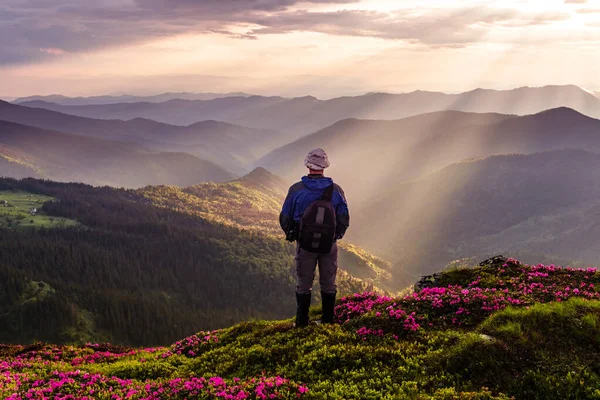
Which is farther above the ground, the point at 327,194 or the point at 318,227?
the point at 327,194

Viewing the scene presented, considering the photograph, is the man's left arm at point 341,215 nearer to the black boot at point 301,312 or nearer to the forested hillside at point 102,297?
the black boot at point 301,312

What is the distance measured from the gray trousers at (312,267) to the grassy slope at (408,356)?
5.11 feet

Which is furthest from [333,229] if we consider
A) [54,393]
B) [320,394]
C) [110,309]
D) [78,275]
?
[78,275]

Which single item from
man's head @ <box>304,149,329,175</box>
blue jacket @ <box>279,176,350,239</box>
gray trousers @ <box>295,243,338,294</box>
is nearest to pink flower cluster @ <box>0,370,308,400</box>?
gray trousers @ <box>295,243,338,294</box>

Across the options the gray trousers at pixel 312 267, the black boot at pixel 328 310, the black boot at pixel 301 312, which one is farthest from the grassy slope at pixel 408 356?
the gray trousers at pixel 312 267

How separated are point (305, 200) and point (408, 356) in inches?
229

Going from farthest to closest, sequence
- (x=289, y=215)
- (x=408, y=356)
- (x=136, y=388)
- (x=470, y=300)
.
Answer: (x=470, y=300)
(x=289, y=215)
(x=136, y=388)
(x=408, y=356)

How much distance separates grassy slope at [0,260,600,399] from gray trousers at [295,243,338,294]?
156 cm

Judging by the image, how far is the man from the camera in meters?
13.6

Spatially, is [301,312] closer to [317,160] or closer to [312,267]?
[312,267]

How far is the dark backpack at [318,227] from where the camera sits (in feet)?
44.6

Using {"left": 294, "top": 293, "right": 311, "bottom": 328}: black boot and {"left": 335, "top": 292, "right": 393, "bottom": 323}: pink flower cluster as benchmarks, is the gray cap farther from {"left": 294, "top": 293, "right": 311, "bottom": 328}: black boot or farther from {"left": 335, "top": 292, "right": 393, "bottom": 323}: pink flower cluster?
{"left": 335, "top": 292, "right": 393, "bottom": 323}: pink flower cluster

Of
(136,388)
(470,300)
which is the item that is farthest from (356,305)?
(136,388)

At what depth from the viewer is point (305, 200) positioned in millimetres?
13922
